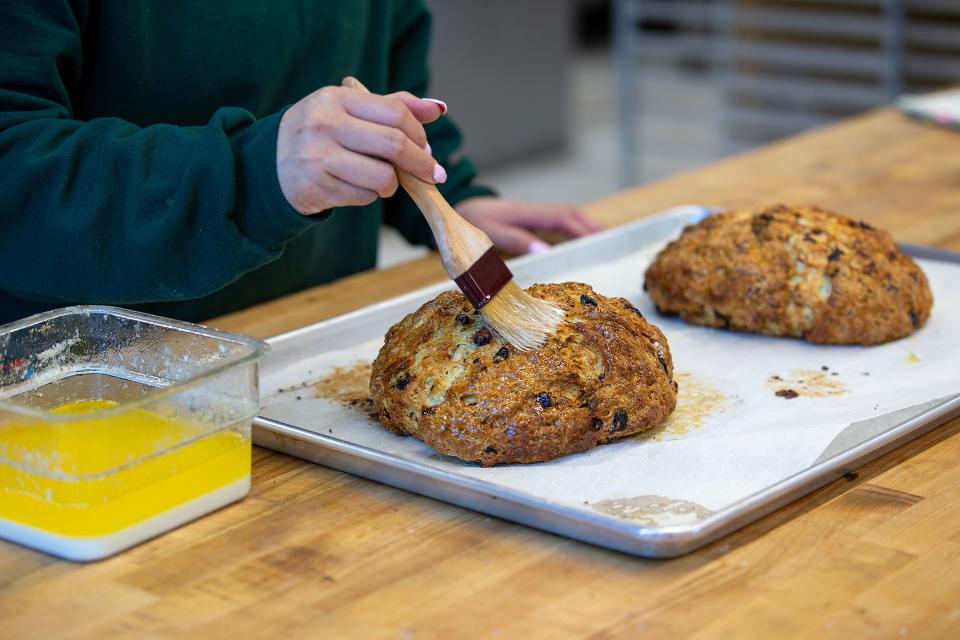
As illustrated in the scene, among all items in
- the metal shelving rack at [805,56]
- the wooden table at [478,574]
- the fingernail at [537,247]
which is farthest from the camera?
the metal shelving rack at [805,56]

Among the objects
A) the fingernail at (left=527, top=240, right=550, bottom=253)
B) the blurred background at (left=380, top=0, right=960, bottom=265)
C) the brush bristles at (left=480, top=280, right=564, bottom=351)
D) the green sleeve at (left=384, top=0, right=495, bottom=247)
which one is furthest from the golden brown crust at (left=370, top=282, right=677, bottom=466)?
the blurred background at (left=380, top=0, right=960, bottom=265)

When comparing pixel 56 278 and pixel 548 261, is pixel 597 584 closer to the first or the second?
pixel 56 278

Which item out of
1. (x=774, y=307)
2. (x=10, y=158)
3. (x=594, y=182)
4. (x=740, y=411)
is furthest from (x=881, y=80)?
(x=10, y=158)

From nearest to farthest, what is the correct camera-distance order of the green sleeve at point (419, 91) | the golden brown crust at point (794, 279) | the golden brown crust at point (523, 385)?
the golden brown crust at point (523, 385), the golden brown crust at point (794, 279), the green sleeve at point (419, 91)

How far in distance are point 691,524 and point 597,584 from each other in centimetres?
8

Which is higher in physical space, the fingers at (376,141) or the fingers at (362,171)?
the fingers at (376,141)

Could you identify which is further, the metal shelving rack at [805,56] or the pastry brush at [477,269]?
the metal shelving rack at [805,56]

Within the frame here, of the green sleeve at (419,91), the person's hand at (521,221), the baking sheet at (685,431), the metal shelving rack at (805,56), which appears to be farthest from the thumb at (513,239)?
the metal shelving rack at (805,56)

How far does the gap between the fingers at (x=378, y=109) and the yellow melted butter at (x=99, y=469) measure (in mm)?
292

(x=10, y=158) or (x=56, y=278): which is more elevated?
(x=10, y=158)

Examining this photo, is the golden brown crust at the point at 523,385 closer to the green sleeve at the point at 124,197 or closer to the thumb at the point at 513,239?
the green sleeve at the point at 124,197

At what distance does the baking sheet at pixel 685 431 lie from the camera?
0.94 meters

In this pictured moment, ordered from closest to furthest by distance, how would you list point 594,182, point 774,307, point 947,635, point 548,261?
point 947,635
point 774,307
point 548,261
point 594,182

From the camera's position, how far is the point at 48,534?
92 centimetres
